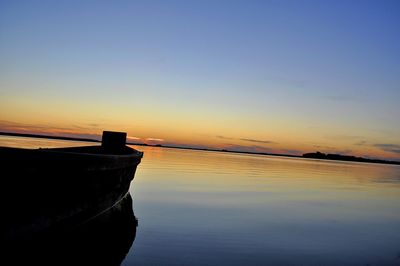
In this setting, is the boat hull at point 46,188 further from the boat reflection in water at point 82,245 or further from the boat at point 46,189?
the boat reflection in water at point 82,245

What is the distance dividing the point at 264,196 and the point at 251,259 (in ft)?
36.9

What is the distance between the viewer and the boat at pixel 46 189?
4.68 metres

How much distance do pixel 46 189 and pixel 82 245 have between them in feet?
5.54

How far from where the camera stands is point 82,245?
6.47 metres

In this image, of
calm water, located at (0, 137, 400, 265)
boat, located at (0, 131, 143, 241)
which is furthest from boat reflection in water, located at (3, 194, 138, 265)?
calm water, located at (0, 137, 400, 265)

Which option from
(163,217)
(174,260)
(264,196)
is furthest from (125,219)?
(264,196)

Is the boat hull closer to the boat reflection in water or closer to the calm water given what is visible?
the boat reflection in water

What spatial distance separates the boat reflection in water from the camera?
195 inches

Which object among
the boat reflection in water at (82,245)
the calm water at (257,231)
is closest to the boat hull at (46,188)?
the boat reflection in water at (82,245)

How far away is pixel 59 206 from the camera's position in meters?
5.66

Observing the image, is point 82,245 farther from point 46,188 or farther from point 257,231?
point 257,231

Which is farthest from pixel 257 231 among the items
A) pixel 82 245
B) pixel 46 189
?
pixel 46 189

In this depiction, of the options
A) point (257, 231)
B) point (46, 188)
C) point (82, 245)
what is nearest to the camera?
point (46, 188)

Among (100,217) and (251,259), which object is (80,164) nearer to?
(100,217)
